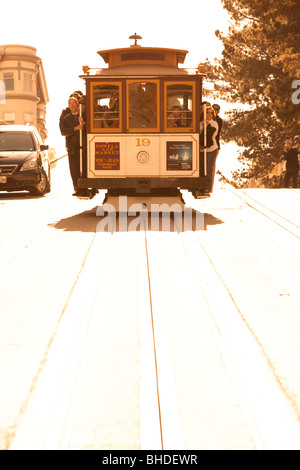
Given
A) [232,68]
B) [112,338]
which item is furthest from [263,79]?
[112,338]

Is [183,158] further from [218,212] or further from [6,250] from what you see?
[6,250]

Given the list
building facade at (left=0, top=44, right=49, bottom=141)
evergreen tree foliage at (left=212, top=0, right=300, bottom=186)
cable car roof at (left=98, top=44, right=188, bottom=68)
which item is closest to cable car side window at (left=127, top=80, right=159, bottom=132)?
cable car roof at (left=98, top=44, right=188, bottom=68)

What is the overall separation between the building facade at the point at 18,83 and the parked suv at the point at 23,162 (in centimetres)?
4209

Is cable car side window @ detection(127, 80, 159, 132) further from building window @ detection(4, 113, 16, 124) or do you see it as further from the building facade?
building window @ detection(4, 113, 16, 124)

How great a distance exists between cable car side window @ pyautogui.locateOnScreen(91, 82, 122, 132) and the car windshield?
690cm

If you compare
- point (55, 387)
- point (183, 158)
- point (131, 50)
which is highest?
point (131, 50)

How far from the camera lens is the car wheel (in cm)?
2114

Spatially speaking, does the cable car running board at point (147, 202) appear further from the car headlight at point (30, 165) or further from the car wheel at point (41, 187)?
the car headlight at point (30, 165)

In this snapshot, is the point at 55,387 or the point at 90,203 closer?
the point at 55,387

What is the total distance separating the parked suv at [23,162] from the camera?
20.9m

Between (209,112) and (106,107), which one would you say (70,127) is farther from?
(209,112)

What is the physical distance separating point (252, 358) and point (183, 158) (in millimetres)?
10269

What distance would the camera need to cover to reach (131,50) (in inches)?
622

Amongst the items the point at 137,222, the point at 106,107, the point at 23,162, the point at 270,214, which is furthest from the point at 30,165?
the point at 270,214
